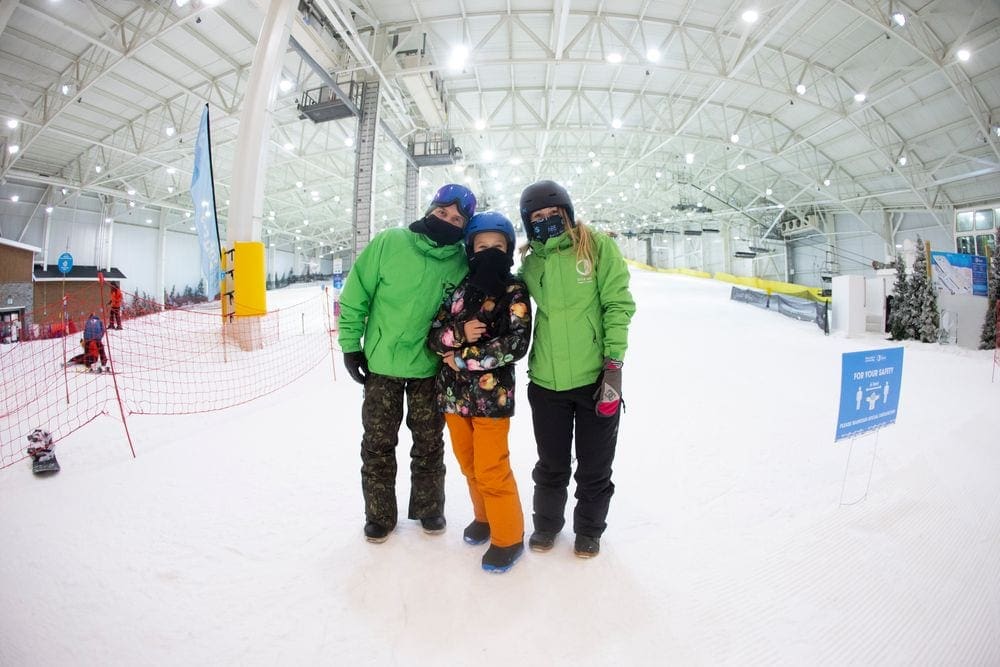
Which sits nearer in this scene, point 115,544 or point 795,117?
point 115,544

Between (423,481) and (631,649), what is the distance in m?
1.05

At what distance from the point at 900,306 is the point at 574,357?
1231 centimetres

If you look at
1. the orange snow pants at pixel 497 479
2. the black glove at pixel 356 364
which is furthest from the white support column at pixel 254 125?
the orange snow pants at pixel 497 479

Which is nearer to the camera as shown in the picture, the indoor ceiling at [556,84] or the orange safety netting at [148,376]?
the orange safety netting at [148,376]

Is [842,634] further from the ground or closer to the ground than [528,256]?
closer to the ground

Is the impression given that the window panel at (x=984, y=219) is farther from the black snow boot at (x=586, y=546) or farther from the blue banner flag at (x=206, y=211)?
the blue banner flag at (x=206, y=211)

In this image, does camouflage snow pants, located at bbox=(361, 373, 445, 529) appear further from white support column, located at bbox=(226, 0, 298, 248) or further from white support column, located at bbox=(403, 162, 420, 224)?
white support column, located at bbox=(403, 162, 420, 224)

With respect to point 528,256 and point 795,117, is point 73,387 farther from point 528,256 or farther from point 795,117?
point 795,117

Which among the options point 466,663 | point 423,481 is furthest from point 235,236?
point 466,663

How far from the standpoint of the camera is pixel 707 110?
1475 centimetres

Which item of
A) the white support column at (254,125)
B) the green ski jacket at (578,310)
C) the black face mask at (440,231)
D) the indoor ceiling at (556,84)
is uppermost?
the indoor ceiling at (556,84)

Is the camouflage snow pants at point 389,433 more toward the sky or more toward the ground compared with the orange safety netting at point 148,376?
more toward the sky

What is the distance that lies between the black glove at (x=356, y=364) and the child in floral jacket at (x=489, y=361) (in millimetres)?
384

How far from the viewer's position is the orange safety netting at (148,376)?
12.2ft
